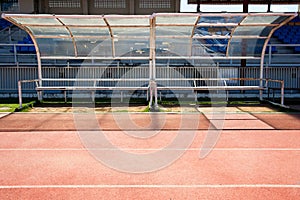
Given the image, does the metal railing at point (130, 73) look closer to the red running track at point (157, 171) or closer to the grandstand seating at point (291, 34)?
the red running track at point (157, 171)

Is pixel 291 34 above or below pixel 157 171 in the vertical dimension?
above

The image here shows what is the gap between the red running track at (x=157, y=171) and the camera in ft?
13.9

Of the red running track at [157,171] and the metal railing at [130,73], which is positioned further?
the metal railing at [130,73]

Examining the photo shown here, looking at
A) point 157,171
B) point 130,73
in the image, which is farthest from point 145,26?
point 157,171

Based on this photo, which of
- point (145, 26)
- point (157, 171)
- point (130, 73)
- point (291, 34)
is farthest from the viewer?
point (291, 34)

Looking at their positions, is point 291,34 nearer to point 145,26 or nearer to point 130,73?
point 130,73

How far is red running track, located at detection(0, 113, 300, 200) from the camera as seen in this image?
4250 mm

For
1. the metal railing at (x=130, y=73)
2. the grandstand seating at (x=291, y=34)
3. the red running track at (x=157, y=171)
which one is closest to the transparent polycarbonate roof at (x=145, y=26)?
the metal railing at (x=130, y=73)

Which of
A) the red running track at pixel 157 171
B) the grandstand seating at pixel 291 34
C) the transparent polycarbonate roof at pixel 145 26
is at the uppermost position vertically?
the grandstand seating at pixel 291 34

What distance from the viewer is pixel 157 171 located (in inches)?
198

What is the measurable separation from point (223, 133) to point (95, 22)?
21.2 feet

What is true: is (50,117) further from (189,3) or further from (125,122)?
(189,3)

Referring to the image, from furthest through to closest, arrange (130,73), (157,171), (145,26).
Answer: (130,73), (145,26), (157,171)

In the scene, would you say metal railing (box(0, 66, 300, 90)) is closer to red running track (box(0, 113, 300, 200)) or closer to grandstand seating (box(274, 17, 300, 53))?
red running track (box(0, 113, 300, 200))
